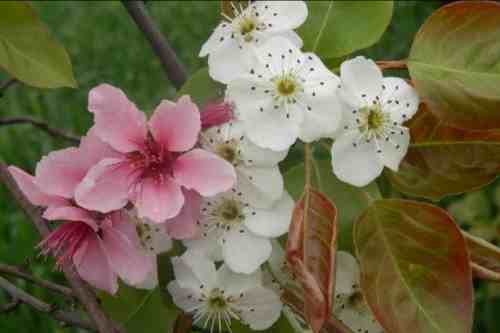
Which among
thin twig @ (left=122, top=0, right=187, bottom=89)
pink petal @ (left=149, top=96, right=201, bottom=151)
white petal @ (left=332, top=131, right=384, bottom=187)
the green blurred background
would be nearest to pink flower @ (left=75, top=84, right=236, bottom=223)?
pink petal @ (left=149, top=96, right=201, bottom=151)

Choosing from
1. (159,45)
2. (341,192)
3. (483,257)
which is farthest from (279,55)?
(159,45)

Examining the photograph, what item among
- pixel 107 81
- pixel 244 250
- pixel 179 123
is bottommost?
pixel 107 81

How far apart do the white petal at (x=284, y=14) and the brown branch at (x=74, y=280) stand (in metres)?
0.24

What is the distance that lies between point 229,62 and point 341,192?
14 centimetres

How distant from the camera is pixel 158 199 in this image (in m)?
0.59

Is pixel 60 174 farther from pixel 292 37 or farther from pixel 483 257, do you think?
pixel 483 257

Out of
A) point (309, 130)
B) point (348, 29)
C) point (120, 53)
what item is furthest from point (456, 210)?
point (120, 53)

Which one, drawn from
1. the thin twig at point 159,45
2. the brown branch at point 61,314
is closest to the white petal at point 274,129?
the brown branch at point 61,314

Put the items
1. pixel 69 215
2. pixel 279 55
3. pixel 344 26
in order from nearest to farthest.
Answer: pixel 69 215 → pixel 279 55 → pixel 344 26

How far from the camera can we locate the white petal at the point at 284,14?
0.73m

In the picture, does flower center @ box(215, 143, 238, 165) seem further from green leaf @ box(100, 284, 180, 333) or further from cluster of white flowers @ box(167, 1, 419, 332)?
green leaf @ box(100, 284, 180, 333)

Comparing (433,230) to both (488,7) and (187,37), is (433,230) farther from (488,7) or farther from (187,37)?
(187,37)

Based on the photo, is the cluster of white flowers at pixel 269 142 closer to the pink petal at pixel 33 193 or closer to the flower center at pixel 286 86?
the flower center at pixel 286 86

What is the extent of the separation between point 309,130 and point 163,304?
0.21 m
